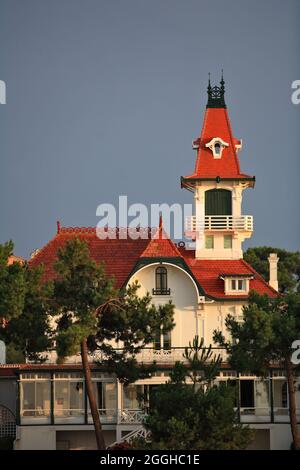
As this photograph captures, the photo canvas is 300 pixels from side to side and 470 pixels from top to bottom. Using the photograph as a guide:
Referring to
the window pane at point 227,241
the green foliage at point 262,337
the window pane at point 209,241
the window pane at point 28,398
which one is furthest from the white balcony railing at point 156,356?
the window pane at point 227,241

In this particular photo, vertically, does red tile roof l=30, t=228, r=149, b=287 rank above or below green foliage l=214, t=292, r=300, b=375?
above

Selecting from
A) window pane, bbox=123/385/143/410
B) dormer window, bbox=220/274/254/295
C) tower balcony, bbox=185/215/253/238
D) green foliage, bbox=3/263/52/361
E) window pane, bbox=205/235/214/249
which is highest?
tower balcony, bbox=185/215/253/238

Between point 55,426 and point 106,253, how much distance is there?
9.78 metres

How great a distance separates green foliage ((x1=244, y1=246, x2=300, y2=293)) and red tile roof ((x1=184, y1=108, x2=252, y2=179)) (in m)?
28.2

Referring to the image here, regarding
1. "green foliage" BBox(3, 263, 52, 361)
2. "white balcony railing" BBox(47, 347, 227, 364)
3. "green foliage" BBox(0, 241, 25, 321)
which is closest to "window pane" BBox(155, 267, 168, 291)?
"white balcony railing" BBox(47, 347, 227, 364)

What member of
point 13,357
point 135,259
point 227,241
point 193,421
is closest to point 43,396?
point 135,259

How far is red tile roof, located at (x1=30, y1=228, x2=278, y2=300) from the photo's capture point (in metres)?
73.5

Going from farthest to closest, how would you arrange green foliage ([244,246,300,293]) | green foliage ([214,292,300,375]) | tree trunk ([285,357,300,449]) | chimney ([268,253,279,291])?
green foliage ([244,246,300,293]) → chimney ([268,253,279,291]) → tree trunk ([285,357,300,449]) → green foliage ([214,292,300,375])

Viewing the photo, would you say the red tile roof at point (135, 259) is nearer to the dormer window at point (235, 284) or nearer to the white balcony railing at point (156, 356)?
the dormer window at point (235, 284)

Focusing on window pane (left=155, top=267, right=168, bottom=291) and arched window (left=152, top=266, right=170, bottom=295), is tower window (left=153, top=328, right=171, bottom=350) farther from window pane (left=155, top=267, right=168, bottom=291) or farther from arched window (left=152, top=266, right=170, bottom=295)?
window pane (left=155, top=267, right=168, bottom=291)

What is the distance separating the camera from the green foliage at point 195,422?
184 feet

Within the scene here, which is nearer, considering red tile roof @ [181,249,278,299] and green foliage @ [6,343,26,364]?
red tile roof @ [181,249,278,299]

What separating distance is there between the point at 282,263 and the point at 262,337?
4976 centimetres

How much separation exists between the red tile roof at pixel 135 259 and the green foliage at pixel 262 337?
31.6 ft
